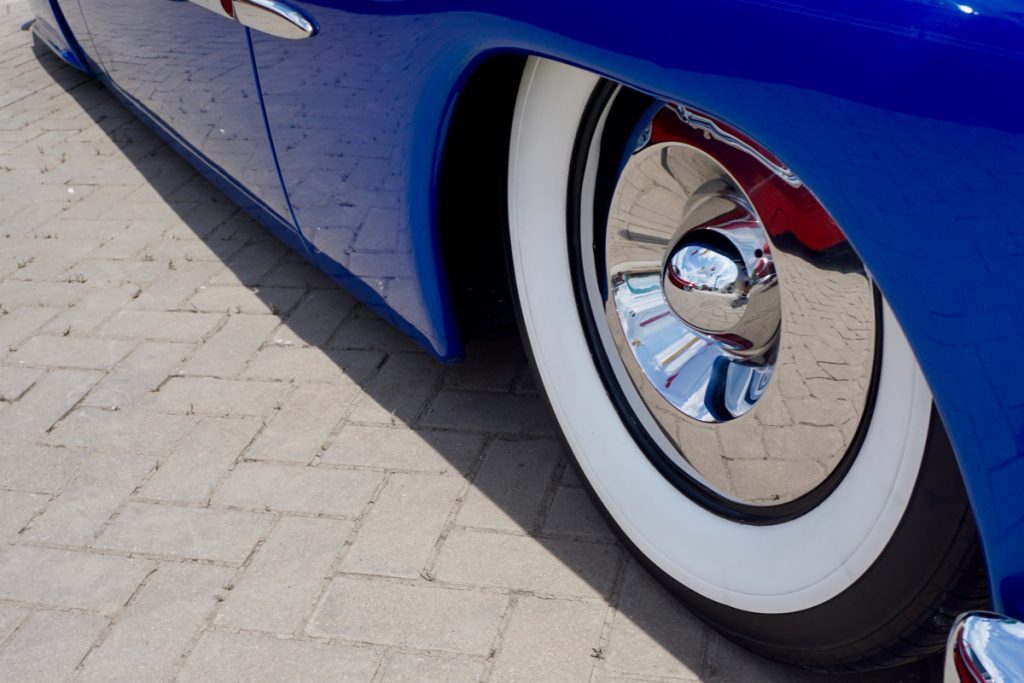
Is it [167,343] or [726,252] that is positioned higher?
[726,252]

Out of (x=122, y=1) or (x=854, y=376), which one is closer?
(x=854, y=376)

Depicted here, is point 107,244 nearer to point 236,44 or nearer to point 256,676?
point 236,44

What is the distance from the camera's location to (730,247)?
1568mm

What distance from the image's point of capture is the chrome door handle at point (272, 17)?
2047 mm

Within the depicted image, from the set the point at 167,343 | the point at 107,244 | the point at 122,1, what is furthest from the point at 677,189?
the point at 107,244

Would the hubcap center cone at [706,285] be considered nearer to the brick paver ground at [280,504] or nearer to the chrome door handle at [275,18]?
the brick paver ground at [280,504]

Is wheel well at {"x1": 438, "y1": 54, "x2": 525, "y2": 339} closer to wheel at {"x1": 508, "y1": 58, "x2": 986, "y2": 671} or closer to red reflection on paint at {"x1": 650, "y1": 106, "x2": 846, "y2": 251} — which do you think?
wheel at {"x1": 508, "y1": 58, "x2": 986, "y2": 671}

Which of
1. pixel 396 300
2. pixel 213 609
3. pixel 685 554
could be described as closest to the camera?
pixel 685 554

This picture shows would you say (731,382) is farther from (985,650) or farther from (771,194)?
(985,650)

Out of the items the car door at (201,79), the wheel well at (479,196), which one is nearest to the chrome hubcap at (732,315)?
the wheel well at (479,196)

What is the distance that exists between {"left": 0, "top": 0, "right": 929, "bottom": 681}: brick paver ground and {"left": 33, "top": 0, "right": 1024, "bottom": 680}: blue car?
0.23m

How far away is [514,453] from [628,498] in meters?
0.53

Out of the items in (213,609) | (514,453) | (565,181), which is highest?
(565,181)

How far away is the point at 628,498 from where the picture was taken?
186 centimetres
